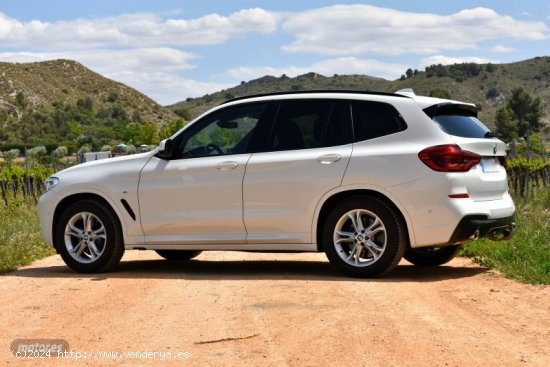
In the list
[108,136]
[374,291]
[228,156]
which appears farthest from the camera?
[108,136]

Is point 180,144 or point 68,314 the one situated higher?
point 180,144

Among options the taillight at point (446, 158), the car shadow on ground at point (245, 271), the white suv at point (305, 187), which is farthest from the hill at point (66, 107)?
the taillight at point (446, 158)

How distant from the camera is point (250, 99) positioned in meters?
10.5

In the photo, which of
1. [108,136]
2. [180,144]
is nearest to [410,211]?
[180,144]

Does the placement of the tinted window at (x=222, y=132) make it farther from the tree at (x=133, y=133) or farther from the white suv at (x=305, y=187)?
the tree at (x=133, y=133)

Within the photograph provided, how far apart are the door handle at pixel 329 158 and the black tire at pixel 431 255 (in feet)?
5.62

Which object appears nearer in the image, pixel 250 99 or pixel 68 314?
pixel 68 314

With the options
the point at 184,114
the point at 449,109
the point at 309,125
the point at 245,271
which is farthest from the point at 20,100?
the point at 449,109

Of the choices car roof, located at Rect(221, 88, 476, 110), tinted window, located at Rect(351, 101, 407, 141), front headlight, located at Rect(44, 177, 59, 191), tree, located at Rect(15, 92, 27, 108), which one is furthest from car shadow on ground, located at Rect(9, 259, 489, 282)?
tree, located at Rect(15, 92, 27, 108)

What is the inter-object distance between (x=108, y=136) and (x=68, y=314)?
3777 inches

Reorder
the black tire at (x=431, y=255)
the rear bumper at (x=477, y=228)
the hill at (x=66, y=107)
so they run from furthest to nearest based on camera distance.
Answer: the hill at (x=66, y=107) → the black tire at (x=431, y=255) → the rear bumper at (x=477, y=228)

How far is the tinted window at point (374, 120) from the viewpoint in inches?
382

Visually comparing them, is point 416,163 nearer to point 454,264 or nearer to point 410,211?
point 410,211

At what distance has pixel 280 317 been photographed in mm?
7570
